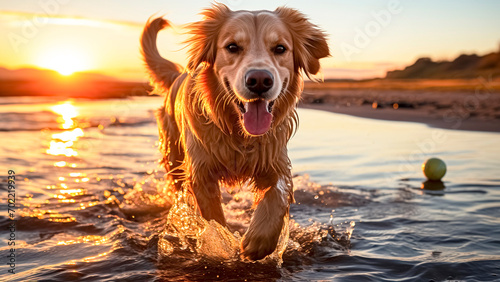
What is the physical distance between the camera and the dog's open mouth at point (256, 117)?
3857 millimetres

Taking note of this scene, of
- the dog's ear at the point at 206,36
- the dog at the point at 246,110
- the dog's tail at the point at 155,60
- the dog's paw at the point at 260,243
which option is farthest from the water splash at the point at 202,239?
the dog's tail at the point at 155,60

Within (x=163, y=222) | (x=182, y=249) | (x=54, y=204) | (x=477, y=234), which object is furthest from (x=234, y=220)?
(x=477, y=234)

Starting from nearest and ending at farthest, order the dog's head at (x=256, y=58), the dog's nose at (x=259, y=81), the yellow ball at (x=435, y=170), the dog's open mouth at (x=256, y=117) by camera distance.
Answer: the dog's nose at (x=259, y=81), the dog's head at (x=256, y=58), the dog's open mouth at (x=256, y=117), the yellow ball at (x=435, y=170)

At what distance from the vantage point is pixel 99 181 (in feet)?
23.3

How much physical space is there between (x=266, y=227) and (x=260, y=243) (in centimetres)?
14

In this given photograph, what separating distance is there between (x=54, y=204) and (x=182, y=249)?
2144 millimetres

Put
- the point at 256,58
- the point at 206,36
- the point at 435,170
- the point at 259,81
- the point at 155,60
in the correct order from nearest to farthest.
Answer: the point at 259,81
the point at 256,58
the point at 206,36
the point at 155,60
the point at 435,170

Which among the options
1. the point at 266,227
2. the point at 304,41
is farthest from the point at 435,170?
the point at 266,227

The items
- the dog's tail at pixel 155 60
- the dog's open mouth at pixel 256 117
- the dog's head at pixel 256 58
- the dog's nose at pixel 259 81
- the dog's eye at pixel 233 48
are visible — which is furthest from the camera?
the dog's tail at pixel 155 60

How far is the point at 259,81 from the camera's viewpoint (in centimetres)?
358

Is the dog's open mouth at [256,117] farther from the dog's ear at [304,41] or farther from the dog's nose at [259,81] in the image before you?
the dog's ear at [304,41]

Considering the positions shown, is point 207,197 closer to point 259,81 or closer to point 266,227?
point 266,227

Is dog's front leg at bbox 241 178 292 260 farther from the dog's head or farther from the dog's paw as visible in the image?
the dog's head

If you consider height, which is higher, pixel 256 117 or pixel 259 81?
pixel 259 81
